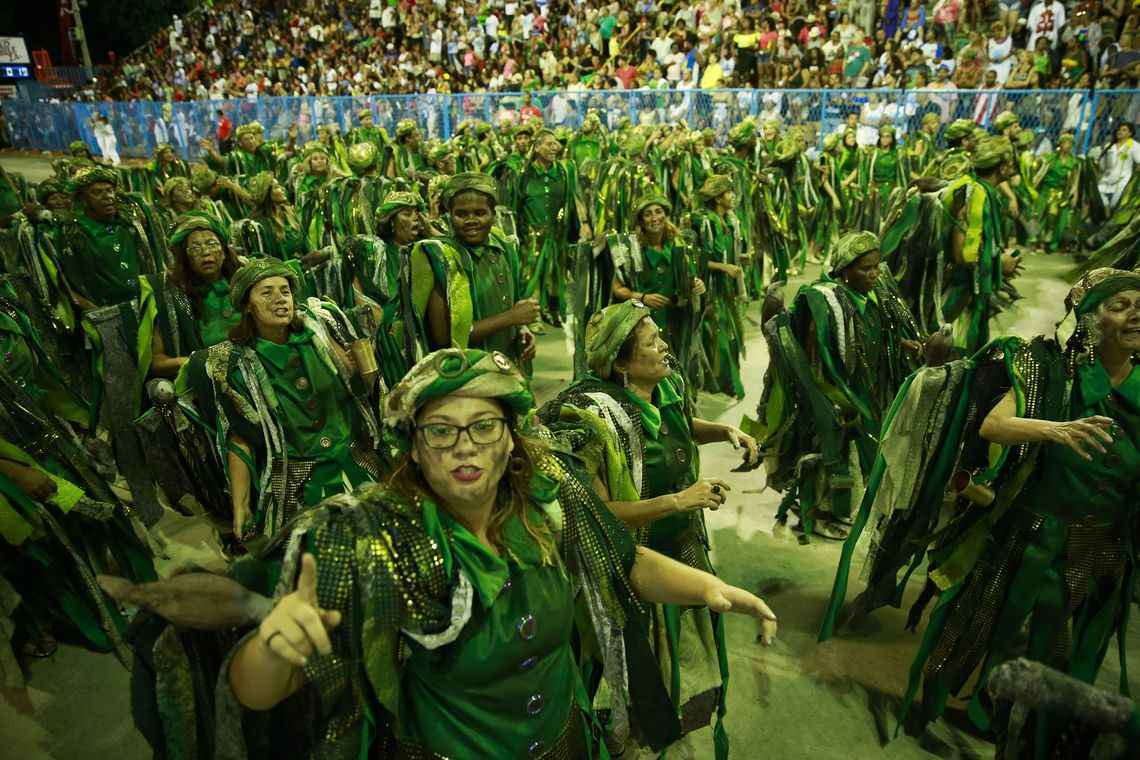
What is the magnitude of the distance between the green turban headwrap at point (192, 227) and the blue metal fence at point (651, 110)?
36.2 ft

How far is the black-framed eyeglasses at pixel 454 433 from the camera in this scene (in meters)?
1.72

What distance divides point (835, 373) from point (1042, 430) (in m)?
1.48

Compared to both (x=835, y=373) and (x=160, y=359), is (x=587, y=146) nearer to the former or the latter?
(x=835, y=373)

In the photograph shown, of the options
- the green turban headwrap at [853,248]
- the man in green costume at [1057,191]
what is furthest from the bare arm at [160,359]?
the man in green costume at [1057,191]

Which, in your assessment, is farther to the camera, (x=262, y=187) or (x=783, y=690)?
(x=262, y=187)

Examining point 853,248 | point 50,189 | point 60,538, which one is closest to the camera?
point 60,538

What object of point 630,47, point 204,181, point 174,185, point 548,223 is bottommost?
point 548,223

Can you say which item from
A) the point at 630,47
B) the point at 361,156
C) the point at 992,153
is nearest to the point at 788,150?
the point at 992,153

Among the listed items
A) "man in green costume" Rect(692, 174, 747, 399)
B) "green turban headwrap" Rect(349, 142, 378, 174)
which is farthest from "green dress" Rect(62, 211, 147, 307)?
"man in green costume" Rect(692, 174, 747, 399)

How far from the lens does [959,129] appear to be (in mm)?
7547

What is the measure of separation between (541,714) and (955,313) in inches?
202

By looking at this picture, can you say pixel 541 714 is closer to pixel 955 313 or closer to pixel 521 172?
pixel 955 313

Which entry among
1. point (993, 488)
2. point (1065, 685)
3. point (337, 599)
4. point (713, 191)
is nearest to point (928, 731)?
point (993, 488)

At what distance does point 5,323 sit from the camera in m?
4.18
